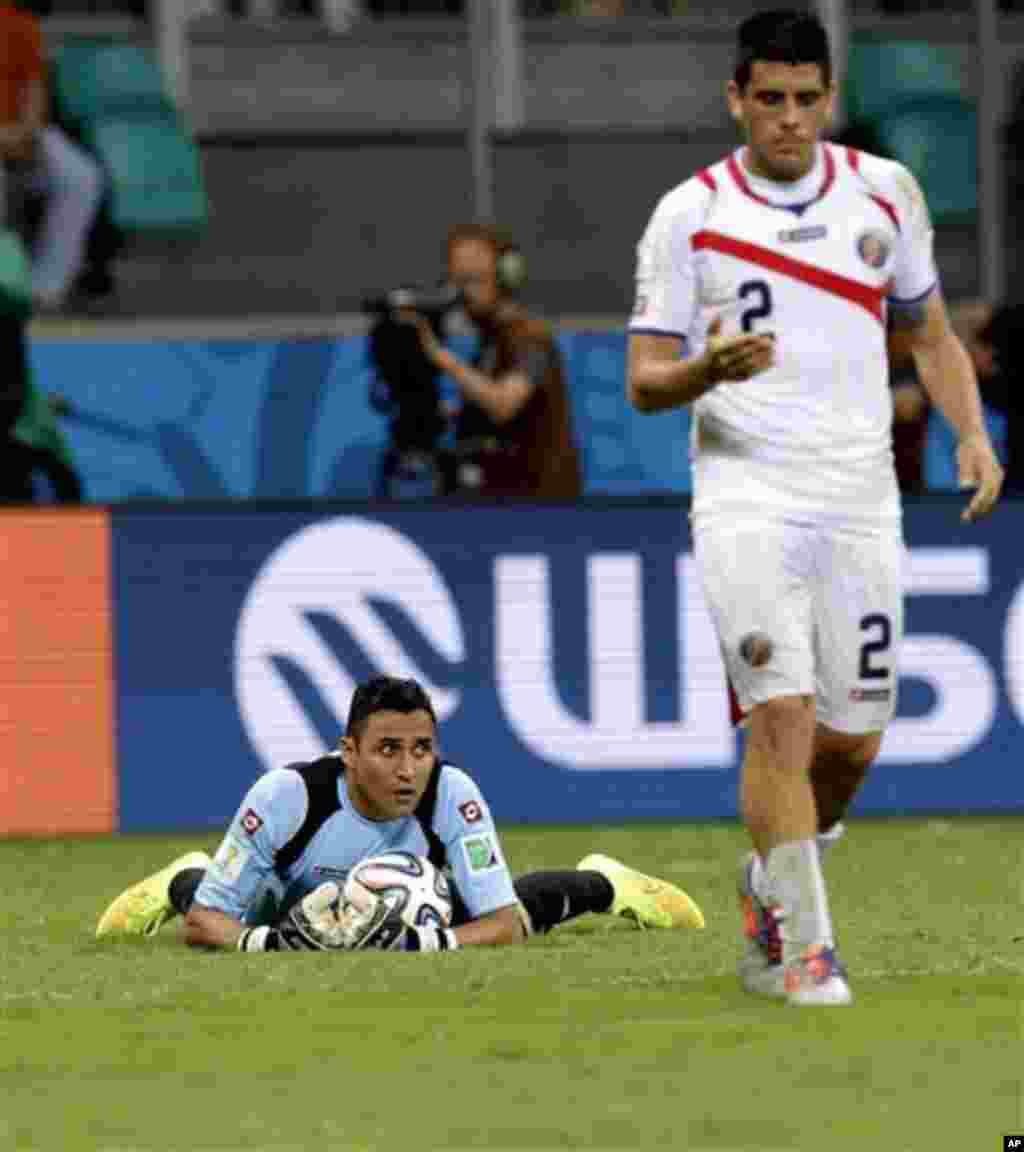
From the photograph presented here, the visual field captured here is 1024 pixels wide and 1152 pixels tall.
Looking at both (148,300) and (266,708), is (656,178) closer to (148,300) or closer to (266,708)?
(148,300)

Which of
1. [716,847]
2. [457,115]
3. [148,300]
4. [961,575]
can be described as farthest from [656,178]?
[716,847]

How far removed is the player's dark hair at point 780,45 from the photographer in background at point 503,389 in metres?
7.02

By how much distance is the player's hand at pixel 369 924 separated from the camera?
9.89m

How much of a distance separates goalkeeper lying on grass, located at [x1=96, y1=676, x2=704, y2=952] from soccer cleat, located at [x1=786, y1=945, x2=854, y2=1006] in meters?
1.72

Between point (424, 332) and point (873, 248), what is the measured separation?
7774mm

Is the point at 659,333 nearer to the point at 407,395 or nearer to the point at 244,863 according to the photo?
the point at 244,863

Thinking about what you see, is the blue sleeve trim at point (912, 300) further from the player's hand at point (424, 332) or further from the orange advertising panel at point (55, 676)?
the player's hand at point (424, 332)

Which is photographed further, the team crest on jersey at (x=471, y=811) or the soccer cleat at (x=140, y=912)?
the soccer cleat at (x=140, y=912)

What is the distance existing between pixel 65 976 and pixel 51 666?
525cm

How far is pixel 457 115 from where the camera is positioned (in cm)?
2114

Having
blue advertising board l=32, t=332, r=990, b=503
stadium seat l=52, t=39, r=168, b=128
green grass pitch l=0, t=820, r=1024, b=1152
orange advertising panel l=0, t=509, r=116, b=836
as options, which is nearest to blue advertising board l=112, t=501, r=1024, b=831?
orange advertising panel l=0, t=509, r=116, b=836

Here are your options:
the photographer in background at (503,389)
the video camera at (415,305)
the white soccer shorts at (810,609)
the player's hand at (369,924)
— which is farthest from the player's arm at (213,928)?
the video camera at (415,305)

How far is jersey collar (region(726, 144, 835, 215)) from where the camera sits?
8508mm

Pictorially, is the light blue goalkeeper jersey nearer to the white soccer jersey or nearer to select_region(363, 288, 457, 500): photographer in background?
the white soccer jersey
